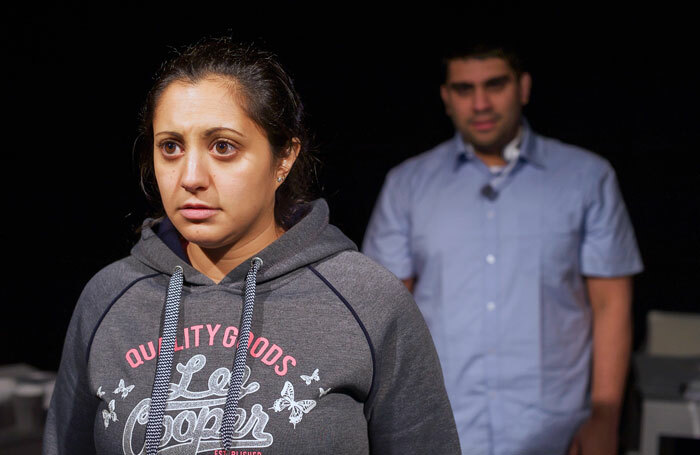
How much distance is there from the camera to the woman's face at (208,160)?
4.23ft

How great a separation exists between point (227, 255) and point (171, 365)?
204 millimetres

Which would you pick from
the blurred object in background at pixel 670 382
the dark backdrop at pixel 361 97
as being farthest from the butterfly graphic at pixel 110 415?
the blurred object in background at pixel 670 382

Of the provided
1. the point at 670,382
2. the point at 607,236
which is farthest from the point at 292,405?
the point at 670,382

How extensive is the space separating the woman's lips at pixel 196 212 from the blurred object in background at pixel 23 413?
1.69 meters

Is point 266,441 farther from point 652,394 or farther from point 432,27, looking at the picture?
point 432,27

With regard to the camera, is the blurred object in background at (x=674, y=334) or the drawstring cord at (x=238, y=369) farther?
the blurred object in background at (x=674, y=334)

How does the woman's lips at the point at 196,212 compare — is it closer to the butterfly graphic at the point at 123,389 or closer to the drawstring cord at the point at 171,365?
the drawstring cord at the point at 171,365

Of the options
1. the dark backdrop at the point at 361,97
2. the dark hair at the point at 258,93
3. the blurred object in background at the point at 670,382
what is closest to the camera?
the dark hair at the point at 258,93

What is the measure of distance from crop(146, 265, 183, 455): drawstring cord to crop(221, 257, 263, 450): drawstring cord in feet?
0.33

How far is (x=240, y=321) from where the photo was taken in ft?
4.35

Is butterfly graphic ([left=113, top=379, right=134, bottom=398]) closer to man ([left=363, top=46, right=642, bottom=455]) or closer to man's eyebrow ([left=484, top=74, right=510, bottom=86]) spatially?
man ([left=363, top=46, right=642, bottom=455])

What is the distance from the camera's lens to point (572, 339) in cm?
239

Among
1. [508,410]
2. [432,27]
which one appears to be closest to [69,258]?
[432,27]

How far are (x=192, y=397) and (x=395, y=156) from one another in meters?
2.12
